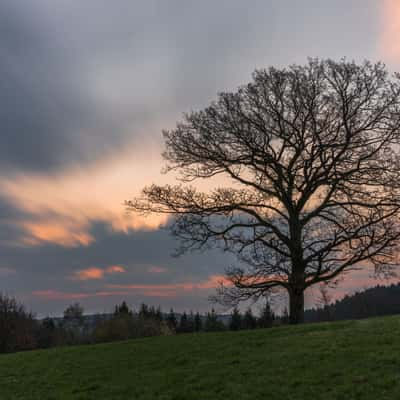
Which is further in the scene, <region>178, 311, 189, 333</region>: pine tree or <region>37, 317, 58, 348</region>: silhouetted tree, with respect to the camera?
<region>178, 311, 189, 333</region>: pine tree

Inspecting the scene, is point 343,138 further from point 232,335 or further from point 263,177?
point 232,335

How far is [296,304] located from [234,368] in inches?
382

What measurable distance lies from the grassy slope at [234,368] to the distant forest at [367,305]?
55.0m

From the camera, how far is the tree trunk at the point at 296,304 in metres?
21.4

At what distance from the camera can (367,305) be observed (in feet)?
279

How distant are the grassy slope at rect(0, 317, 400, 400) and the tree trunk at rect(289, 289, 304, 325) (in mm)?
3103

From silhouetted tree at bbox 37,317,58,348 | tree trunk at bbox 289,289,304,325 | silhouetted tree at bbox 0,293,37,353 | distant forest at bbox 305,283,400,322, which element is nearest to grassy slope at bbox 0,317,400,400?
tree trunk at bbox 289,289,304,325

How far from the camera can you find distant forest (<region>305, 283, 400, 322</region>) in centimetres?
7944

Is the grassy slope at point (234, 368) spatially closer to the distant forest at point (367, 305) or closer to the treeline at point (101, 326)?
the treeline at point (101, 326)

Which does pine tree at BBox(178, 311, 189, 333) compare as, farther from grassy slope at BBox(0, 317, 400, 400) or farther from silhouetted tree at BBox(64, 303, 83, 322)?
grassy slope at BBox(0, 317, 400, 400)

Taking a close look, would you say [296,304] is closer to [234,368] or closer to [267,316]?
[234,368]

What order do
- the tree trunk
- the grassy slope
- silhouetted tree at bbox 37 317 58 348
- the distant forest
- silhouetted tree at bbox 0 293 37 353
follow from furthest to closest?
1. silhouetted tree at bbox 37 317 58 348
2. the distant forest
3. silhouetted tree at bbox 0 293 37 353
4. the tree trunk
5. the grassy slope

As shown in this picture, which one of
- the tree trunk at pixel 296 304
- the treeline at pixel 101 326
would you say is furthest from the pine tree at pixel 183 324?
the tree trunk at pixel 296 304

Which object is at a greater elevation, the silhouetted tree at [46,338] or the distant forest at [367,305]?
the distant forest at [367,305]
